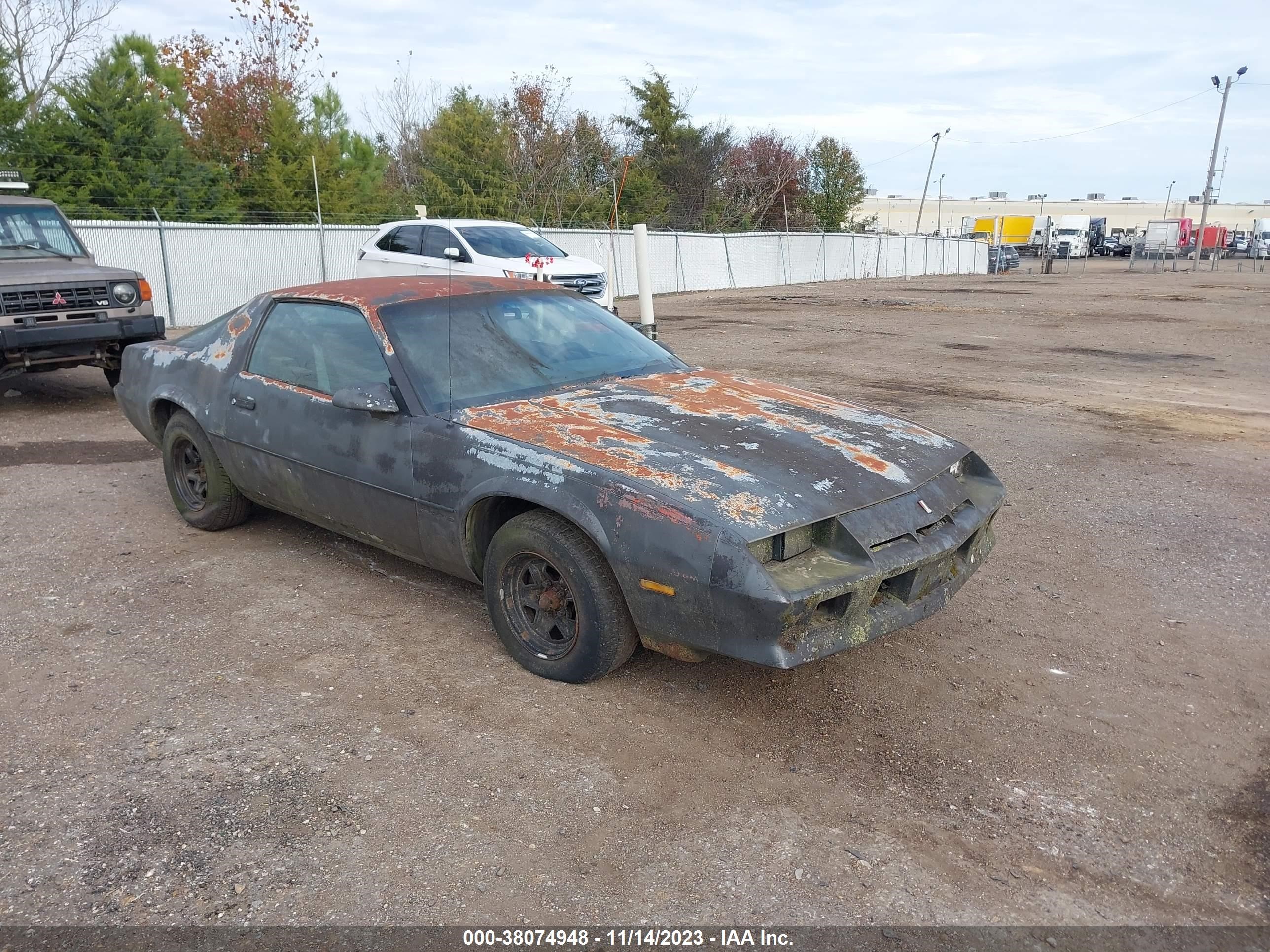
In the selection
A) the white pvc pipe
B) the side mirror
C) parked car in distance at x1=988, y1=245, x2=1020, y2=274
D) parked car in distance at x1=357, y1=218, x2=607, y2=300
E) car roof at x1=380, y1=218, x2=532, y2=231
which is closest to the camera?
the side mirror

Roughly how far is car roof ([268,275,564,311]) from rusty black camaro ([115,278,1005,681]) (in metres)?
0.02

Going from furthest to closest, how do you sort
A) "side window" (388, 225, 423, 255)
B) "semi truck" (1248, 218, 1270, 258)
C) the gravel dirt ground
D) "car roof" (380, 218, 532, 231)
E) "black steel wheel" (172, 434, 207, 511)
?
"semi truck" (1248, 218, 1270, 258), "side window" (388, 225, 423, 255), "car roof" (380, 218, 532, 231), "black steel wheel" (172, 434, 207, 511), the gravel dirt ground

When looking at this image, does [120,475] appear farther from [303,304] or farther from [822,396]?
[822,396]

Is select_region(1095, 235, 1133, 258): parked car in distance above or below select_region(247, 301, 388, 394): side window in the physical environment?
below

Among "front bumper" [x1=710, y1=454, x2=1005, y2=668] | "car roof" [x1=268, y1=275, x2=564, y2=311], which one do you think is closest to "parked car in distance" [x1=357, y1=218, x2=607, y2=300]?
"car roof" [x1=268, y1=275, x2=564, y2=311]

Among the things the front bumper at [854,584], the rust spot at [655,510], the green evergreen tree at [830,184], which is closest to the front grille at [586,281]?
the front bumper at [854,584]

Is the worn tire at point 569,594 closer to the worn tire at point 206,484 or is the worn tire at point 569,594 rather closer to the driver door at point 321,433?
the driver door at point 321,433

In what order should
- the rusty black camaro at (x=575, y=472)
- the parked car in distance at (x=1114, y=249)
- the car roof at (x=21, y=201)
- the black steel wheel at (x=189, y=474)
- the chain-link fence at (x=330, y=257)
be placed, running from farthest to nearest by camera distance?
the parked car in distance at (x=1114, y=249)
the chain-link fence at (x=330, y=257)
the car roof at (x=21, y=201)
the black steel wheel at (x=189, y=474)
the rusty black camaro at (x=575, y=472)

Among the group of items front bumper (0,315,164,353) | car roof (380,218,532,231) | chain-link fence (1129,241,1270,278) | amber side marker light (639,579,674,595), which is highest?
car roof (380,218,532,231)

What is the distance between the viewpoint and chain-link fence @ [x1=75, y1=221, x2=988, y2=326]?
51.2 ft

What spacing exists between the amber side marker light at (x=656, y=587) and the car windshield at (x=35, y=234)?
26.5 feet

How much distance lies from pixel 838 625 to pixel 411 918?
1.55 m

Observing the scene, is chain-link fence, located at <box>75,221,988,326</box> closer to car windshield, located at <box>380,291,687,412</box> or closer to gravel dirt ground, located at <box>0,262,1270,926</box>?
car windshield, located at <box>380,291,687,412</box>

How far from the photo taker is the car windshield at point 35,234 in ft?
28.8
